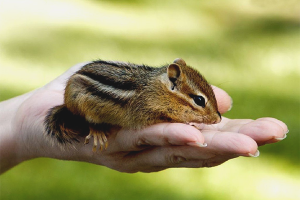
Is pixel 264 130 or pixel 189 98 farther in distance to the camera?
pixel 189 98

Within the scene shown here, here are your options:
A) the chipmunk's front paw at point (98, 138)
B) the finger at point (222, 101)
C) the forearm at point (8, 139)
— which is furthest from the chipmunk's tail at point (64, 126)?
the finger at point (222, 101)

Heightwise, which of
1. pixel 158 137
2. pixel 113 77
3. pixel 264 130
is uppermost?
pixel 113 77

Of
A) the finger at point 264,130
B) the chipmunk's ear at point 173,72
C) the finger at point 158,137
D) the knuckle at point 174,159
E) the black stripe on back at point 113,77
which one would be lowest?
the knuckle at point 174,159

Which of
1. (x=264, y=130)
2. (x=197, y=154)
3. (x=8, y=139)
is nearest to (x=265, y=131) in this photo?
(x=264, y=130)

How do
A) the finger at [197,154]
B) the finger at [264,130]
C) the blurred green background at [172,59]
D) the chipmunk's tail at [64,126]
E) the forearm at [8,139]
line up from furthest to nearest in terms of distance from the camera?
the blurred green background at [172,59]
the forearm at [8,139]
the chipmunk's tail at [64,126]
the finger at [264,130]
the finger at [197,154]

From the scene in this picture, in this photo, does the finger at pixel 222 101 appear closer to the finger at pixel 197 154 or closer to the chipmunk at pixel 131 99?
the chipmunk at pixel 131 99

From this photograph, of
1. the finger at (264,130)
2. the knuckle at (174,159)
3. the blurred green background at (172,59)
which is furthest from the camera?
the blurred green background at (172,59)

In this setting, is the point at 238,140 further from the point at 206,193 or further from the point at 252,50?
the point at 252,50

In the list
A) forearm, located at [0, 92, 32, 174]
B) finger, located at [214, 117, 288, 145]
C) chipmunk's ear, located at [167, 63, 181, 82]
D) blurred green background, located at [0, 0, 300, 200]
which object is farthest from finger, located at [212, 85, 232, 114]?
forearm, located at [0, 92, 32, 174]

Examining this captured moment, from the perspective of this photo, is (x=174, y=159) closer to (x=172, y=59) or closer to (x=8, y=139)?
(x=8, y=139)
